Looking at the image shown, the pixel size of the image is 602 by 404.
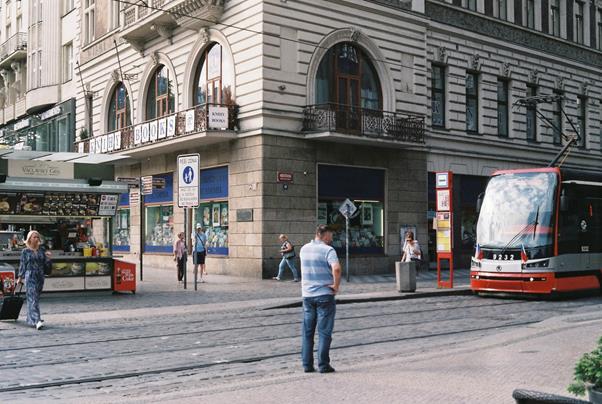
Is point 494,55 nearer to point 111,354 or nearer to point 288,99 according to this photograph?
point 288,99

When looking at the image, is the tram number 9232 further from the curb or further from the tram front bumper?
the curb

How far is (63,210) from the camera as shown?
19938 millimetres

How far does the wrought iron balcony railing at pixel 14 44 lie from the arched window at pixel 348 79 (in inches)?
1139

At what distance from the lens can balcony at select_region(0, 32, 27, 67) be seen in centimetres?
4956

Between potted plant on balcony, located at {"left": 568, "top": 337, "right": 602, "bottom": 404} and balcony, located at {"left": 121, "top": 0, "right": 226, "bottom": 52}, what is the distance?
79.9ft

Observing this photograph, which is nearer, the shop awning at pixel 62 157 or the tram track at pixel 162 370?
the tram track at pixel 162 370

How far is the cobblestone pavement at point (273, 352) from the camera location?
8016mm

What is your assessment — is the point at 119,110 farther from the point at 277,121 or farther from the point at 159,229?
the point at 277,121

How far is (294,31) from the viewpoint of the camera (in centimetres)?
2714

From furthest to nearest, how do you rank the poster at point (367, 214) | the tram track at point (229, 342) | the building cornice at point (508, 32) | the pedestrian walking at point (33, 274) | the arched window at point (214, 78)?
1. the building cornice at point (508, 32)
2. the poster at point (367, 214)
3. the arched window at point (214, 78)
4. the pedestrian walking at point (33, 274)
5. the tram track at point (229, 342)

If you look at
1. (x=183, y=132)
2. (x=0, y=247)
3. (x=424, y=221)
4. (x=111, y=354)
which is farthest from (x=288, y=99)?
(x=111, y=354)

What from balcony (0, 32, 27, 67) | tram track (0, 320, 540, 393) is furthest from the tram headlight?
balcony (0, 32, 27, 67)

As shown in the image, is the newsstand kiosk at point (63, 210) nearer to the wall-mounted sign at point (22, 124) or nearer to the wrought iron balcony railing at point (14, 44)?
the wall-mounted sign at point (22, 124)

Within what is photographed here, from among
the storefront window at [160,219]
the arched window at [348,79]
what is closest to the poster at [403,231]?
the arched window at [348,79]
